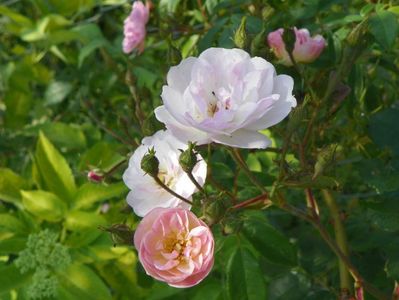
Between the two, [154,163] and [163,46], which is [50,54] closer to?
[163,46]

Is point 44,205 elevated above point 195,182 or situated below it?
below

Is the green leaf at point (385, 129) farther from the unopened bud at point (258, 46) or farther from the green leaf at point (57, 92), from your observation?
the green leaf at point (57, 92)

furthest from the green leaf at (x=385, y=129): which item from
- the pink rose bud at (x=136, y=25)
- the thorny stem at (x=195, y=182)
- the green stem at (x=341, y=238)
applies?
the pink rose bud at (x=136, y=25)

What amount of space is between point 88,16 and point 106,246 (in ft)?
3.75

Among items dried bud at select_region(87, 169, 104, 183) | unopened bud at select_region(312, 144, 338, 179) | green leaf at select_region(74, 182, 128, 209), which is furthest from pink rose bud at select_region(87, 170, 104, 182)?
unopened bud at select_region(312, 144, 338, 179)

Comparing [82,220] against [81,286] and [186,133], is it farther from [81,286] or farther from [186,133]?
[186,133]

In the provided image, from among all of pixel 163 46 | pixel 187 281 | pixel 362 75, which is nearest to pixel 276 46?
pixel 362 75

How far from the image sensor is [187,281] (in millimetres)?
719

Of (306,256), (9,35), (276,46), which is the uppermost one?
(276,46)

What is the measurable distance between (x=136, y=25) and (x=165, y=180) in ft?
1.62

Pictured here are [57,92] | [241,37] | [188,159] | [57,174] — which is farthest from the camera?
[57,92]

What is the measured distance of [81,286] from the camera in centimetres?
103

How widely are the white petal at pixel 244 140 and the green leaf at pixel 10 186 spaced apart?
0.64 metres

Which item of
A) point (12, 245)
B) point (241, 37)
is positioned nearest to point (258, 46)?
point (241, 37)
